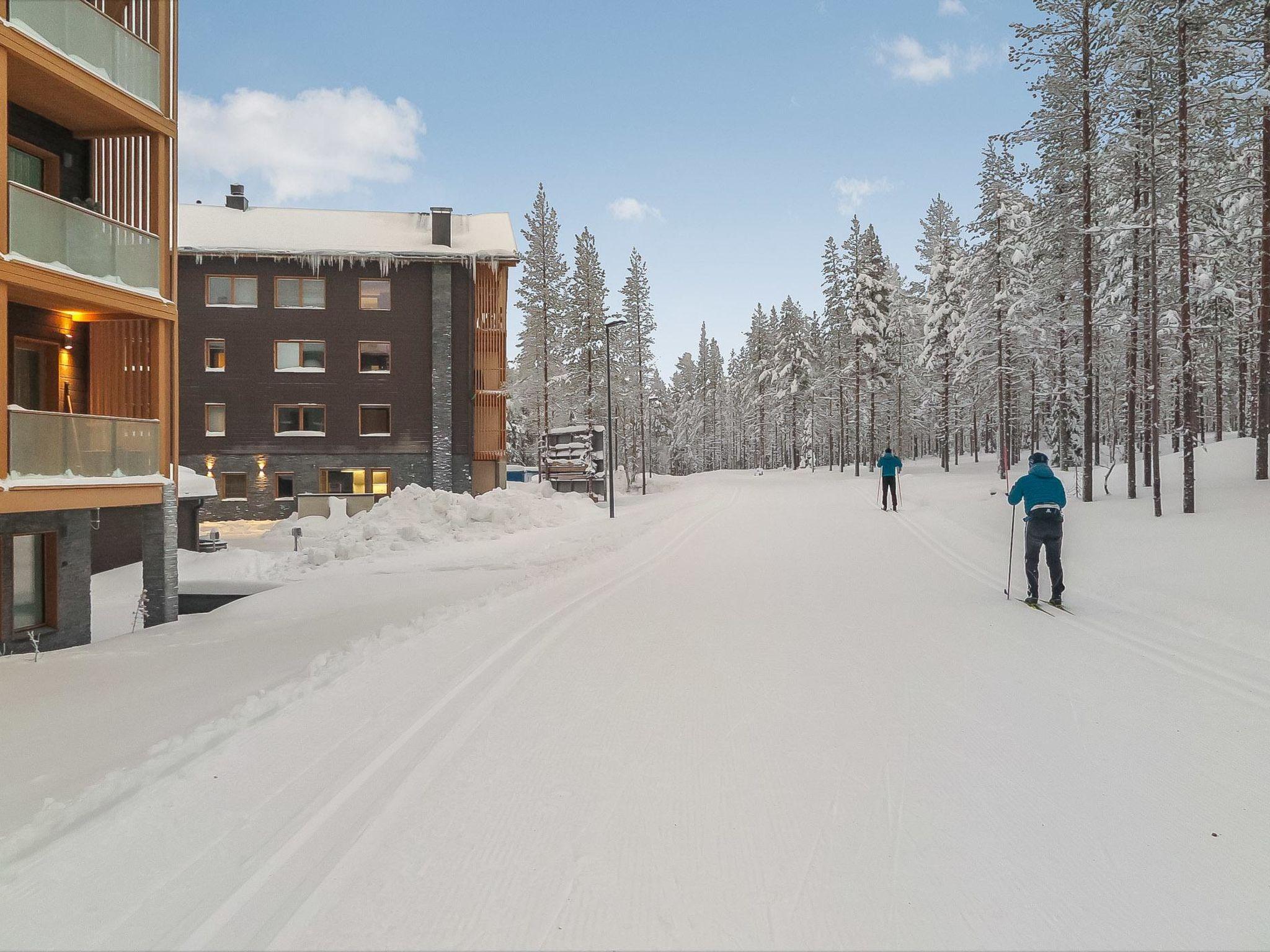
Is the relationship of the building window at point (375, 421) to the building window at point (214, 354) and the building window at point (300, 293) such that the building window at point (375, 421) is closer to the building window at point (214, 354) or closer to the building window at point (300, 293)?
the building window at point (300, 293)

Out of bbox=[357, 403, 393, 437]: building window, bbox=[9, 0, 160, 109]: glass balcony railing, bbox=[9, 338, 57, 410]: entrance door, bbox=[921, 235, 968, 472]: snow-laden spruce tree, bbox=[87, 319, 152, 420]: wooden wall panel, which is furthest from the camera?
bbox=[921, 235, 968, 472]: snow-laden spruce tree

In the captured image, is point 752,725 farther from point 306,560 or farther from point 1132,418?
point 1132,418

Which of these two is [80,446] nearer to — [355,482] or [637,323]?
[355,482]

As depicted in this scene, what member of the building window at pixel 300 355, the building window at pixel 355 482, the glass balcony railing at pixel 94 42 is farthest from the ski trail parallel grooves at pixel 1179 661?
the building window at pixel 300 355

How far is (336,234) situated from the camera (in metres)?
33.1

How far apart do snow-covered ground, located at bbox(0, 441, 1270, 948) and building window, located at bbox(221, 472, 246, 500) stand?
24565 mm

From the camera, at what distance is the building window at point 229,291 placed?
31297 millimetres

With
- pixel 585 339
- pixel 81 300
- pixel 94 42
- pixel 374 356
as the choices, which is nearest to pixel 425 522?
pixel 81 300

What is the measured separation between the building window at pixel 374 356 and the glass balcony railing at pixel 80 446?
20.8 metres

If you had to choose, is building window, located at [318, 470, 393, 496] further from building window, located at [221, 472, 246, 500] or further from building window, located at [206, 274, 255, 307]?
building window, located at [206, 274, 255, 307]

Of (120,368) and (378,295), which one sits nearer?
(120,368)

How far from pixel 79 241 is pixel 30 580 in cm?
550

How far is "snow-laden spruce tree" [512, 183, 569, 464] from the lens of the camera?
42031mm

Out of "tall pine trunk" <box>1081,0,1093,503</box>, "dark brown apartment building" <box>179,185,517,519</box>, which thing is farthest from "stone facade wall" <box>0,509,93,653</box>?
"tall pine trunk" <box>1081,0,1093,503</box>
